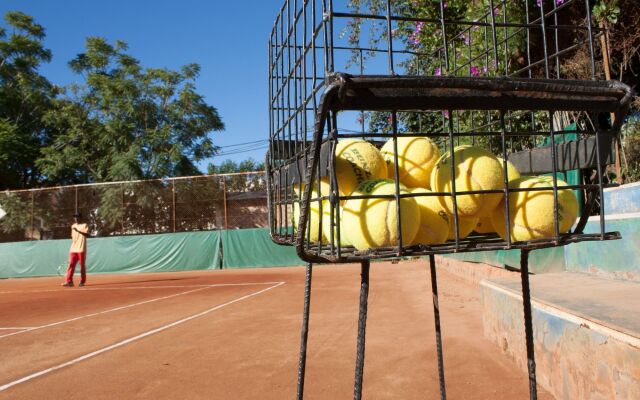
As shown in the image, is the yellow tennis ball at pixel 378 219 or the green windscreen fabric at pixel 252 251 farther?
the green windscreen fabric at pixel 252 251

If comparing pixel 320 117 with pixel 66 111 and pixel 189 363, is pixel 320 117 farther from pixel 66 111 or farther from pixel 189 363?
pixel 66 111

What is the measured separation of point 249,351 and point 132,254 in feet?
47.8

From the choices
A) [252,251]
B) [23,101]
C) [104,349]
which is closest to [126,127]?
[23,101]

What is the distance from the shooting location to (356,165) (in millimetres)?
1244

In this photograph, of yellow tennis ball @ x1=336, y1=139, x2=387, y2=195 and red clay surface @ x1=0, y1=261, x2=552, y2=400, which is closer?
yellow tennis ball @ x1=336, y1=139, x2=387, y2=195

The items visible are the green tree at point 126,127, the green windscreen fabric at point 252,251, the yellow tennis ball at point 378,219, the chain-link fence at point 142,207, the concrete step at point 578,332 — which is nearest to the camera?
the yellow tennis ball at point 378,219

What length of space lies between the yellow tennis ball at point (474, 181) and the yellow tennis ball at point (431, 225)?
0.03 metres

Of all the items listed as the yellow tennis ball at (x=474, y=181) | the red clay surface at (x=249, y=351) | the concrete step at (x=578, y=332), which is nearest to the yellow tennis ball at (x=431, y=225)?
the yellow tennis ball at (x=474, y=181)

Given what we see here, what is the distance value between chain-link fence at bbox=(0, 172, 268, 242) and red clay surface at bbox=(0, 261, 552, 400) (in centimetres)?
1005

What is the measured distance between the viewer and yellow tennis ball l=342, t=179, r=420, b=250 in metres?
1.06

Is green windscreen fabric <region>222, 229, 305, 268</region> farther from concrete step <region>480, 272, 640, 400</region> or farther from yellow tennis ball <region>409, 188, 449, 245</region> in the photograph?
yellow tennis ball <region>409, 188, 449, 245</region>

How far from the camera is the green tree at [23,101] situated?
89.5 feet

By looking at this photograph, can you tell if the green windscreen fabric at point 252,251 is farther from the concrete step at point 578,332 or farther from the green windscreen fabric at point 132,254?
the concrete step at point 578,332

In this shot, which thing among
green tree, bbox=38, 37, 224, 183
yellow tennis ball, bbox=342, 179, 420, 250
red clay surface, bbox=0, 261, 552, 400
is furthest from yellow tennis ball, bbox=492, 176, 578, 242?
green tree, bbox=38, 37, 224, 183
